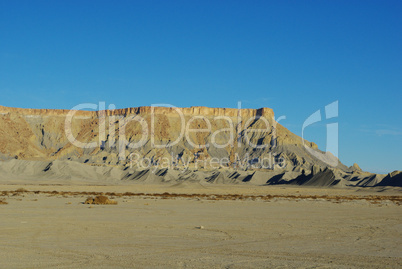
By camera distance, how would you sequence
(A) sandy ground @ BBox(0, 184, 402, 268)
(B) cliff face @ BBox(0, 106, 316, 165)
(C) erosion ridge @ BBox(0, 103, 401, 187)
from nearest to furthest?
(A) sandy ground @ BBox(0, 184, 402, 268) → (C) erosion ridge @ BBox(0, 103, 401, 187) → (B) cliff face @ BBox(0, 106, 316, 165)

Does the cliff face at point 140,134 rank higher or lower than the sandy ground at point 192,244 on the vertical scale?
higher

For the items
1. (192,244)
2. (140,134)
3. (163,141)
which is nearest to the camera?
(192,244)

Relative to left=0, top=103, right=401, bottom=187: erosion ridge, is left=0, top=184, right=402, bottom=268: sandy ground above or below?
below

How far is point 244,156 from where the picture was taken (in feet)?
563

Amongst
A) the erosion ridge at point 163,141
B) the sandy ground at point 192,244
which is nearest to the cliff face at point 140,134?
the erosion ridge at point 163,141

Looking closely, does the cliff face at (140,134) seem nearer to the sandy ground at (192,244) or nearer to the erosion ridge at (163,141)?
the erosion ridge at (163,141)

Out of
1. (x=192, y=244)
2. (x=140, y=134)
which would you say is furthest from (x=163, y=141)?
(x=192, y=244)

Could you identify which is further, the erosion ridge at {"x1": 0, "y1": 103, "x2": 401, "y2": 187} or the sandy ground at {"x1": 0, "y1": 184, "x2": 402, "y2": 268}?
the erosion ridge at {"x1": 0, "y1": 103, "x2": 401, "y2": 187}

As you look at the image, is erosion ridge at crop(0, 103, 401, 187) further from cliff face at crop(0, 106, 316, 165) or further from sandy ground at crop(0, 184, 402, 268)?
sandy ground at crop(0, 184, 402, 268)

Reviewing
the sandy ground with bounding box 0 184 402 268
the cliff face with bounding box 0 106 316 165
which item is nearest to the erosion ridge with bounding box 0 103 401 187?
the cliff face with bounding box 0 106 316 165

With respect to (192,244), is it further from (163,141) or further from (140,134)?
(140,134)

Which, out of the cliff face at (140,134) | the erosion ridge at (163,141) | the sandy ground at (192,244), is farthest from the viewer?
the cliff face at (140,134)

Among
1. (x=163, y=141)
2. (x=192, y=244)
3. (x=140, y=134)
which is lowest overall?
(x=192, y=244)

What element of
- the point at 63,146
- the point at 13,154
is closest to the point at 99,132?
Result: the point at 63,146
